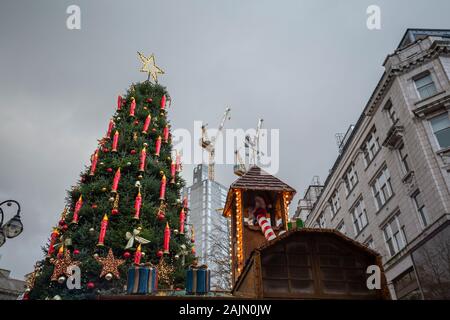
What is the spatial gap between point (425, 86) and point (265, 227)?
731 inches

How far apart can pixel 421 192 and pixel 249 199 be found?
45.4 ft

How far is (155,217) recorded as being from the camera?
14.4m

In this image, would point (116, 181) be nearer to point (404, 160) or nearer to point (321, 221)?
point (404, 160)

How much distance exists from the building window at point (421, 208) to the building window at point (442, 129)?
3.32 m

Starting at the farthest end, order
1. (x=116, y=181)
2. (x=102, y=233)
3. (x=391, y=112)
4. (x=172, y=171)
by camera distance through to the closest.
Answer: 1. (x=391, y=112)
2. (x=172, y=171)
3. (x=116, y=181)
4. (x=102, y=233)

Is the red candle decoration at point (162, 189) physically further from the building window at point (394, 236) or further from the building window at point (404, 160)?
the building window at point (394, 236)

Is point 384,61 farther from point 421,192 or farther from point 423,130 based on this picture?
point 421,192

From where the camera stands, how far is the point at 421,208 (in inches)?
808

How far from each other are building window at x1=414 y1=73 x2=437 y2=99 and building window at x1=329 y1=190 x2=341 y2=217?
14.1m

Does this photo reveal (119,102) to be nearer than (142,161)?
No

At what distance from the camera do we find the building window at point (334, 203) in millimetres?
33812

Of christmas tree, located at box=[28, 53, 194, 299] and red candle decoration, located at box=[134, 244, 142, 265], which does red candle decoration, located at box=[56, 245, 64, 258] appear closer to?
christmas tree, located at box=[28, 53, 194, 299]

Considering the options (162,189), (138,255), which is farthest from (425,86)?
(138,255)

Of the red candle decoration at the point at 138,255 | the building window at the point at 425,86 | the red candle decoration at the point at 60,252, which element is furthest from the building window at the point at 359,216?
the red candle decoration at the point at 60,252
